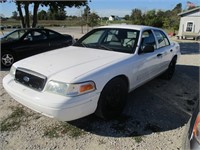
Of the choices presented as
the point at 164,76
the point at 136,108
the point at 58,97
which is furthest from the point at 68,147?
the point at 164,76

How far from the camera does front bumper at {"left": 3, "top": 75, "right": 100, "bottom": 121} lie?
2.66 metres

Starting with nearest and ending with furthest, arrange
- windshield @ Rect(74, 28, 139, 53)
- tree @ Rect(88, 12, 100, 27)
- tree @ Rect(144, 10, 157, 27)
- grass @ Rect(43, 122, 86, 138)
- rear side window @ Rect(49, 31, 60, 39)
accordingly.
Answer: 1. grass @ Rect(43, 122, 86, 138)
2. windshield @ Rect(74, 28, 139, 53)
3. rear side window @ Rect(49, 31, 60, 39)
4. tree @ Rect(88, 12, 100, 27)
5. tree @ Rect(144, 10, 157, 27)

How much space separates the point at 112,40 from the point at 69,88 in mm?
1890

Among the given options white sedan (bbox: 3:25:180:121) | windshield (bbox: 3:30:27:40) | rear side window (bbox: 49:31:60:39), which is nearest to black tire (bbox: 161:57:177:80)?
white sedan (bbox: 3:25:180:121)

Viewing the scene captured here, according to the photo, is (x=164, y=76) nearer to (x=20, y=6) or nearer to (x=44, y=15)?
(x=20, y=6)

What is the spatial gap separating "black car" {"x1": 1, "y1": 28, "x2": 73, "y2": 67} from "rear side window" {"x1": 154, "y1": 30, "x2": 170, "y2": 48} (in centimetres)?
455

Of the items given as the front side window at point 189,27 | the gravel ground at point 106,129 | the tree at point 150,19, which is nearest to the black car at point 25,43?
the gravel ground at point 106,129

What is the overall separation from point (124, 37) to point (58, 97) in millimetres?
2067

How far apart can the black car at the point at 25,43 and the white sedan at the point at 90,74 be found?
11.6 feet

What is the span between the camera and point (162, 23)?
34.1m

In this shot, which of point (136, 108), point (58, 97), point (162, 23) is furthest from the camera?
point (162, 23)

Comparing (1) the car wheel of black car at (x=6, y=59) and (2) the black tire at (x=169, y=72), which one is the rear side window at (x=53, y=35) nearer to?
(1) the car wheel of black car at (x=6, y=59)

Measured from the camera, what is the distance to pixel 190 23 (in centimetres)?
2275

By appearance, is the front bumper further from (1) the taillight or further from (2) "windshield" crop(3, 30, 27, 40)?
(2) "windshield" crop(3, 30, 27, 40)
